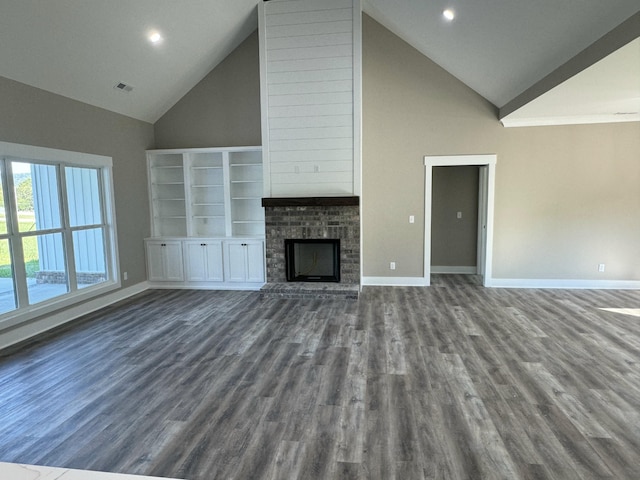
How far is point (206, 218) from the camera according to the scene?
682cm

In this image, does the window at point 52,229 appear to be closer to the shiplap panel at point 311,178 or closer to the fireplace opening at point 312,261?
the shiplap panel at point 311,178

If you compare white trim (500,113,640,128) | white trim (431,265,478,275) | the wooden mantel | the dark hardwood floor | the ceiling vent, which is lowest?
the dark hardwood floor

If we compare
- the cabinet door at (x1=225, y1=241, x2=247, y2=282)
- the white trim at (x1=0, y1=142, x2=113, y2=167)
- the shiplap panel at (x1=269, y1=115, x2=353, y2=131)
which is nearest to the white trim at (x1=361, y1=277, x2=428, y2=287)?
the cabinet door at (x1=225, y1=241, x2=247, y2=282)

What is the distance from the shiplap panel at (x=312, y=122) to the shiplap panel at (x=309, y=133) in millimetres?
45

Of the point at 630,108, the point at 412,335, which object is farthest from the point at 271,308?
the point at 630,108

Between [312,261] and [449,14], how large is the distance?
3.93 metres

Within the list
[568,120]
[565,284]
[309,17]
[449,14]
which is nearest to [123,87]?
[309,17]

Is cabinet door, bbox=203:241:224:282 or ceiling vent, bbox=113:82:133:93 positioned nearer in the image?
ceiling vent, bbox=113:82:133:93

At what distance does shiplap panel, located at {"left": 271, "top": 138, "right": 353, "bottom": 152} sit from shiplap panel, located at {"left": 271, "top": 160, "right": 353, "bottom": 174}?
8.6 inches

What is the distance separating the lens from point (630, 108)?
5.02 meters

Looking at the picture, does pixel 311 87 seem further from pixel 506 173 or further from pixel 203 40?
pixel 506 173

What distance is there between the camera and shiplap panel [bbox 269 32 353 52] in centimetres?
558

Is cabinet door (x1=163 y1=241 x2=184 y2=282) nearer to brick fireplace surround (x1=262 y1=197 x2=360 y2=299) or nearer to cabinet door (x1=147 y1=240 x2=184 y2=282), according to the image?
cabinet door (x1=147 y1=240 x2=184 y2=282)

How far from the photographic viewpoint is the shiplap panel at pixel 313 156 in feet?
19.1
